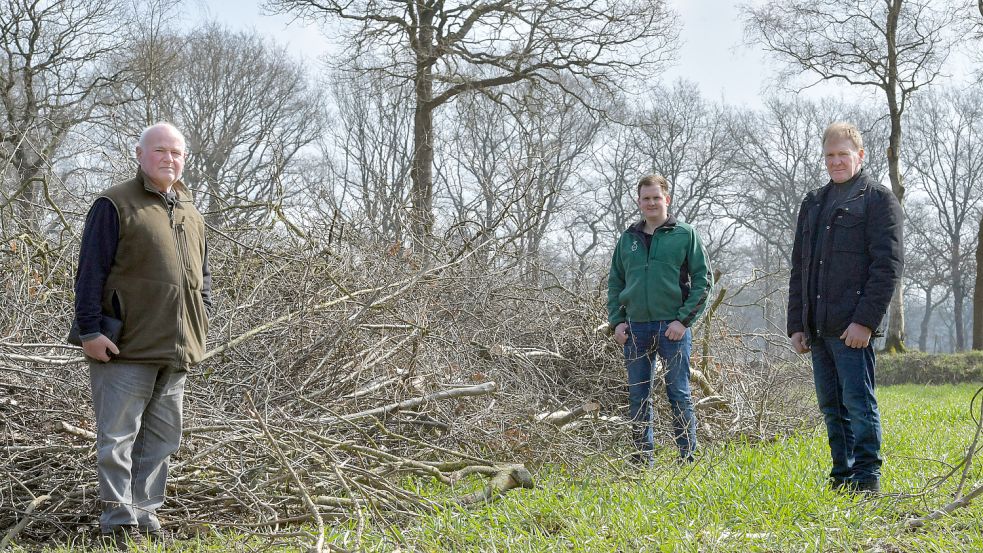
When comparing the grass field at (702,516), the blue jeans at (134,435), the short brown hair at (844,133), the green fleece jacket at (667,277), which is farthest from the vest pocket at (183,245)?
the short brown hair at (844,133)

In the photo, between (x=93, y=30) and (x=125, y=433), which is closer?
(x=125, y=433)

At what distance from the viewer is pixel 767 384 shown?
20.9 feet

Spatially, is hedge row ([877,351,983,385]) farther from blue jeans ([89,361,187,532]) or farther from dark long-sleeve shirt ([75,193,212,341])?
dark long-sleeve shirt ([75,193,212,341])

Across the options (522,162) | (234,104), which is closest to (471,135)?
(234,104)

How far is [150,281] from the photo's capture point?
3.56m

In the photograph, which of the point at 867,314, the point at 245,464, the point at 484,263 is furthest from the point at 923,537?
the point at 484,263

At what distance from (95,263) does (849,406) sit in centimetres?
364

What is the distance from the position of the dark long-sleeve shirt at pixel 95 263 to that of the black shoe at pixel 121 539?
0.85 meters

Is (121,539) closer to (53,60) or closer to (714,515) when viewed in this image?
(714,515)

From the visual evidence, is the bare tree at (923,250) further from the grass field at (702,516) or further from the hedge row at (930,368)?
the grass field at (702,516)

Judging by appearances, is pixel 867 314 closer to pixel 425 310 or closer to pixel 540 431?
pixel 540 431

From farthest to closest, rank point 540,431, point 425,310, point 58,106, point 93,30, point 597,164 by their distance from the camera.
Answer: point 597,164, point 93,30, point 58,106, point 425,310, point 540,431

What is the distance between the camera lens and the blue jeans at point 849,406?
393 cm

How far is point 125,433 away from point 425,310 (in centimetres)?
278
